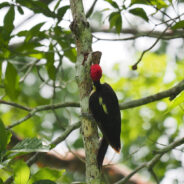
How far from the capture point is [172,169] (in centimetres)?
434

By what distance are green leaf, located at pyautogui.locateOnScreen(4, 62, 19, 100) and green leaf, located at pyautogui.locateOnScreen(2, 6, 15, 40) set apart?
282mm

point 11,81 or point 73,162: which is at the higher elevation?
point 11,81

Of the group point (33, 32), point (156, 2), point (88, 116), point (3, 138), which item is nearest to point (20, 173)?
point (3, 138)

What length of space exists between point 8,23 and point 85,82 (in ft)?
3.13

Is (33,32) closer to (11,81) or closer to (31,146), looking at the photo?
(11,81)

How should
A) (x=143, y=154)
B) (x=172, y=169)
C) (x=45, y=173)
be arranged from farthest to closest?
(x=143, y=154) < (x=172, y=169) < (x=45, y=173)

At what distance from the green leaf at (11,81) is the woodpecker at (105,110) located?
2.55 feet

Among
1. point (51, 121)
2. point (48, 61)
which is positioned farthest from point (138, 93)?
point (48, 61)

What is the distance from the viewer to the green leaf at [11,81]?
2941mm

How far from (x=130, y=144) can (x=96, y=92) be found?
10.3 feet

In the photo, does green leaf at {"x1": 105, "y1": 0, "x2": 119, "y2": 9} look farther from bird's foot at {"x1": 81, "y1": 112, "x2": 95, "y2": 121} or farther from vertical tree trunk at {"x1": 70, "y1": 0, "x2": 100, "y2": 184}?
bird's foot at {"x1": 81, "y1": 112, "x2": 95, "y2": 121}

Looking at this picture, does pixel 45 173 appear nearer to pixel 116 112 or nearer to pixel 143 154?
pixel 116 112

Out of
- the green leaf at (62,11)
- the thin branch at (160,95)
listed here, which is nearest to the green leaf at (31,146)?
the thin branch at (160,95)

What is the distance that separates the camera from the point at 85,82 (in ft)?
7.96
